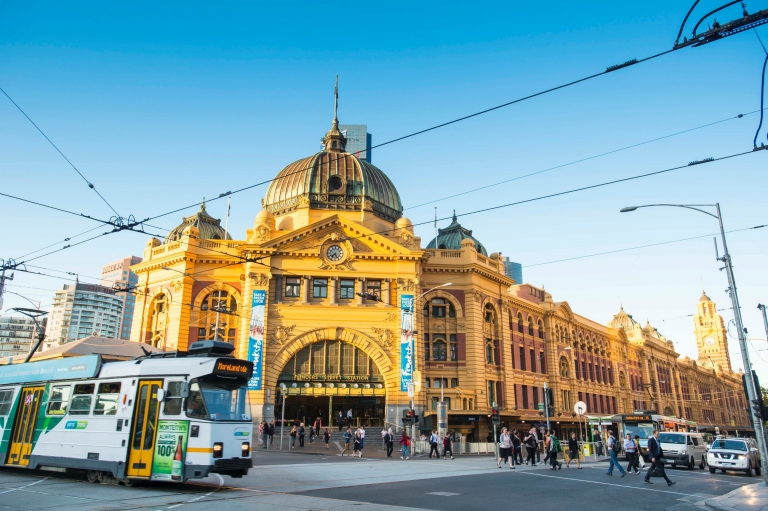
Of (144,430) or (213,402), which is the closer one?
(213,402)

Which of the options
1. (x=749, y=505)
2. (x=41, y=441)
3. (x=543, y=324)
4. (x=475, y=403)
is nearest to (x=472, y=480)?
(x=749, y=505)

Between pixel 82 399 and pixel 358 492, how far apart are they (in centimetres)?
897

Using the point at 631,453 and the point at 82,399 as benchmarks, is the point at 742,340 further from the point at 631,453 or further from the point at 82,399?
the point at 82,399

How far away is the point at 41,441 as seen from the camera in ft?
64.6

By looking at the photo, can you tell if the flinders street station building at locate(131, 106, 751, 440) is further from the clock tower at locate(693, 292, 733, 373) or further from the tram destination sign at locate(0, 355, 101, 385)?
the clock tower at locate(693, 292, 733, 373)

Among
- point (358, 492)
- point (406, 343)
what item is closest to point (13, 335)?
point (406, 343)

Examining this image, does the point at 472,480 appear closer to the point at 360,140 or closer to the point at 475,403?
the point at 475,403

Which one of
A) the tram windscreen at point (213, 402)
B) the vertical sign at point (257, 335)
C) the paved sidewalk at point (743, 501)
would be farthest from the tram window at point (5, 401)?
the vertical sign at point (257, 335)

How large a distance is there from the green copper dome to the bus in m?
45.5

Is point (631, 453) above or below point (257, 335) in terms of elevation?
below

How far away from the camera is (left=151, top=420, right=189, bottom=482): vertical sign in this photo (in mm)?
16281

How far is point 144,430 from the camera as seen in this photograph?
17109 millimetres

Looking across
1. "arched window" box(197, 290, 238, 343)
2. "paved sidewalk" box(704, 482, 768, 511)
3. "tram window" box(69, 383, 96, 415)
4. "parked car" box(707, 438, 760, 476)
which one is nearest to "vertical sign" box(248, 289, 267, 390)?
"arched window" box(197, 290, 238, 343)

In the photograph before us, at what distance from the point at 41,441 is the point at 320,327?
90.5 feet
